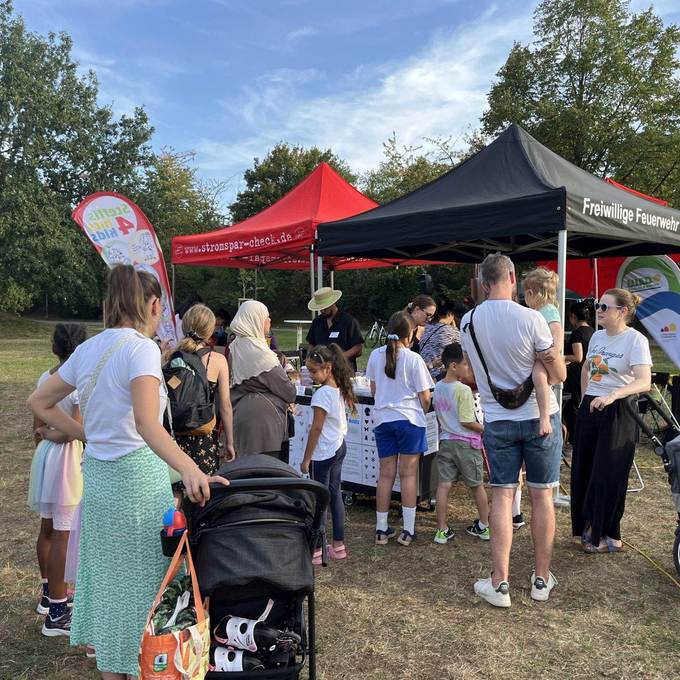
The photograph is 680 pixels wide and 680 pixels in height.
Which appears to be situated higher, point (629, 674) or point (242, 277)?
point (242, 277)

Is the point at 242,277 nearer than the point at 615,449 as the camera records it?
No

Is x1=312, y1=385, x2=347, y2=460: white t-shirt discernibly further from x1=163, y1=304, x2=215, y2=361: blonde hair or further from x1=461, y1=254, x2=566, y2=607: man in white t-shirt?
x1=461, y1=254, x2=566, y2=607: man in white t-shirt

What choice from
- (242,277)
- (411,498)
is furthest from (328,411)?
(242,277)

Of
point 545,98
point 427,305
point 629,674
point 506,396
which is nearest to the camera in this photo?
point 629,674

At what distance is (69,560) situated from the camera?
2920 millimetres

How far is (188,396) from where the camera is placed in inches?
128

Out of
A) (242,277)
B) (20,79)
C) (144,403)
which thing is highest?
(20,79)

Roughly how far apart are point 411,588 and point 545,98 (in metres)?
22.2

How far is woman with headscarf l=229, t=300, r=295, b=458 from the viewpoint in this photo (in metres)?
3.78

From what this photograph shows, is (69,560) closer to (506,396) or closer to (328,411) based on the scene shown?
(328,411)

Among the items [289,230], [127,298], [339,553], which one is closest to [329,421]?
[339,553]

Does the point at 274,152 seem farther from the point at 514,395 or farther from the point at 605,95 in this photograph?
the point at 514,395

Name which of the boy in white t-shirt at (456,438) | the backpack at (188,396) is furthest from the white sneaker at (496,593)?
the backpack at (188,396)

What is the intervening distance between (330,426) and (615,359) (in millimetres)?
1847
